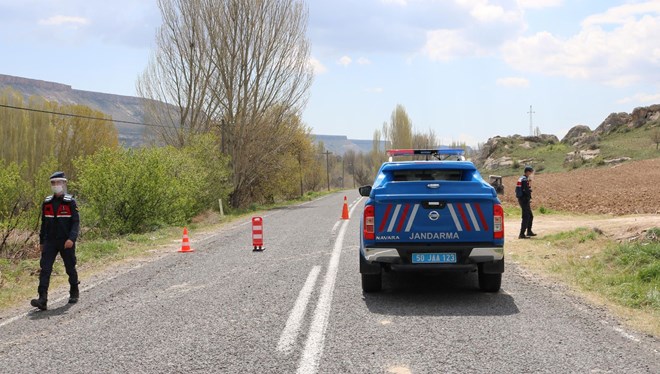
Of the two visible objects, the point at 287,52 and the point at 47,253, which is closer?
the point at 47,253

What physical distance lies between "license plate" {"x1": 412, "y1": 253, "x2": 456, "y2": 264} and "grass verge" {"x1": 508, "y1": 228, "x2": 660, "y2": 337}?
2.01m

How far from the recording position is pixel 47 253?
799 cm

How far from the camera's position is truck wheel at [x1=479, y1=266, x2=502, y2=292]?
25.8 feet

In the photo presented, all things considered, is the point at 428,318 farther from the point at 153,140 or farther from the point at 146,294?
the point at 153,140

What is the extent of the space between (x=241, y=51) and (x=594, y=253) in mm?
26889

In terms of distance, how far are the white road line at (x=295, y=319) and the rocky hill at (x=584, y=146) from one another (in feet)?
189

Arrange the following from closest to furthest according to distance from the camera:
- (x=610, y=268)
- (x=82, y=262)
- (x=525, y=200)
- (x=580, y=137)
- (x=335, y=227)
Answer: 1. (x=610, y=268)
2. (x=82, y=262)
3. (x=525, y=200)
4. (x=335, y=227)
5. (x=580, y=137)

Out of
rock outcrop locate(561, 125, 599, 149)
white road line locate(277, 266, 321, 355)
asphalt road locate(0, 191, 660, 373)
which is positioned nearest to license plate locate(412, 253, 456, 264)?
asphalt road locate(0, 191, 660, 373)

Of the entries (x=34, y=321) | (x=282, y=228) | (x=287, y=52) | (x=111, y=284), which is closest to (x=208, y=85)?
(x=287, y=52)

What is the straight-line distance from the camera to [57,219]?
8.09m

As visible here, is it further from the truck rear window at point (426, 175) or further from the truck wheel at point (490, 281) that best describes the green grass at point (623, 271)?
the truck rear window at point (426, 175)

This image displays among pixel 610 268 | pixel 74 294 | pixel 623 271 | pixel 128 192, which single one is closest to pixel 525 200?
pixel 610 268

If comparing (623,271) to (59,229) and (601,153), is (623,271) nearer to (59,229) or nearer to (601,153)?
(59,229)

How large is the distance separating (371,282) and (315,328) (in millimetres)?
2027
